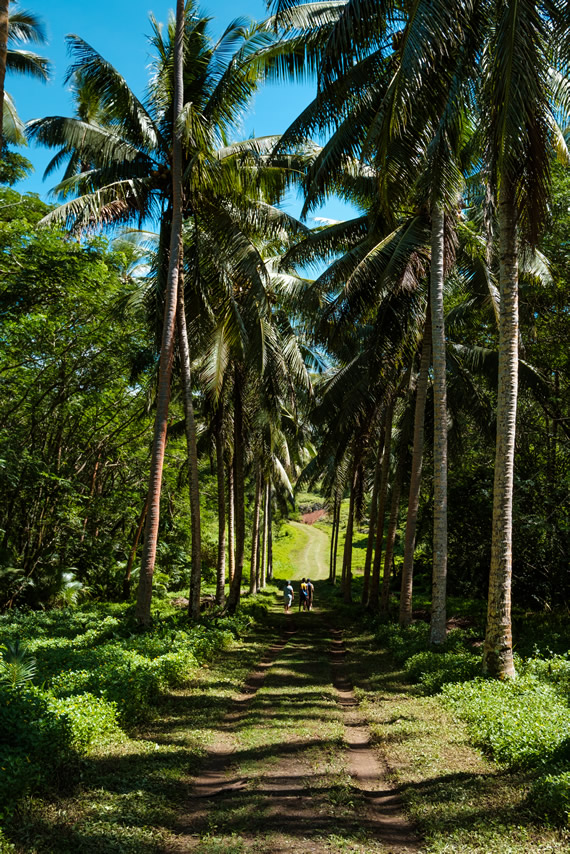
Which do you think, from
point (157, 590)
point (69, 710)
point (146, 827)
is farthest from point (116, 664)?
point (157, 590)

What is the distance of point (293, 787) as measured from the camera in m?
5.21

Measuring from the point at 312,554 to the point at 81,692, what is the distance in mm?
53518

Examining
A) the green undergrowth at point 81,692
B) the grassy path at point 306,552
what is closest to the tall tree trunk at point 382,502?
the green undergrowth at point 81,692

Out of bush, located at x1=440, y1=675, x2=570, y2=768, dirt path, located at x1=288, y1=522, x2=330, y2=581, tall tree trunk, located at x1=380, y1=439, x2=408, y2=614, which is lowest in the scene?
dirt path, located at x1=288, y1=522, x2=330, y2=581

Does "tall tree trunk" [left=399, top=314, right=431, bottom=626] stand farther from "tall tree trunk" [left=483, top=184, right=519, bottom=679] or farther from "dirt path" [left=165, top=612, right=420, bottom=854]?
"dirt path" [left=165, top=612, right=420, bottom=854]

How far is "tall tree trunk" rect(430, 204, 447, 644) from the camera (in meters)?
11.1

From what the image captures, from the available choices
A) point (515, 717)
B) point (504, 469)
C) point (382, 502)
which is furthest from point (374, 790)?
point (382, 502)

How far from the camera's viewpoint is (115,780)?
505cm

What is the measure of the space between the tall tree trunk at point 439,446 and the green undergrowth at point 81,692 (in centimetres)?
440

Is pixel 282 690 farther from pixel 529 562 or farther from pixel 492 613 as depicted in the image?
pixel 529 562

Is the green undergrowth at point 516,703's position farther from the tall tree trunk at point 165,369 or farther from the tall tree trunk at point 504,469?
the tall tree trunk at point 165,369

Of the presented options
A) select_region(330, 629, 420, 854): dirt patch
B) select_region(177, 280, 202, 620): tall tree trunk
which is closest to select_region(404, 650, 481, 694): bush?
select_region(330, 629, 420, 854): dirt patch

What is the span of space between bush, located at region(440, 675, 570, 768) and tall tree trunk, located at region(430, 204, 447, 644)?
2.98 metres

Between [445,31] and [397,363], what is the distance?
8094mm
